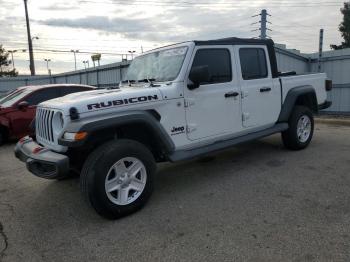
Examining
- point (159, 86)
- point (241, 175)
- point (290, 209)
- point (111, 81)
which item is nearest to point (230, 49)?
point (159, 86)

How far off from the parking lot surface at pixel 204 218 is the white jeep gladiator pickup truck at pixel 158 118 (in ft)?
1.42

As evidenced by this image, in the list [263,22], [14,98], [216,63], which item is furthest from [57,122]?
[263,22]

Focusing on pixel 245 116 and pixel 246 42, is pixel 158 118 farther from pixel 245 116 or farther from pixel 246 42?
pixel 246 42

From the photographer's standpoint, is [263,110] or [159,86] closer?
[159,86]

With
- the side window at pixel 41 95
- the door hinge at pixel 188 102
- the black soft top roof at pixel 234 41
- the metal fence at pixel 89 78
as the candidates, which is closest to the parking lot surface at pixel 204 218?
the door hinge at pixel 188 102

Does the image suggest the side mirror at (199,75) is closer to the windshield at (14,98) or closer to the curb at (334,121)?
the windshield at (14,98)

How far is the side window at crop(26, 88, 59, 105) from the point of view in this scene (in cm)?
858

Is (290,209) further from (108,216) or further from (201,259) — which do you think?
(108,216)

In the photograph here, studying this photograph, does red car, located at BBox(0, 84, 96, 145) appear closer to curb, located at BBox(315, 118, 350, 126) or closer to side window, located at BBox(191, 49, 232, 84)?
side window, located at BBox(191, 49, 232, 84)

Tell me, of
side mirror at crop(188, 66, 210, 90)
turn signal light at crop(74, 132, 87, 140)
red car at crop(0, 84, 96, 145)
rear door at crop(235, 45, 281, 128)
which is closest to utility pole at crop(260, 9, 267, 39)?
rear door at crop(235, 45, 281, 128)

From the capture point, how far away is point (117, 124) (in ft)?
12.0

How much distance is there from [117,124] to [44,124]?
1055 millimetres

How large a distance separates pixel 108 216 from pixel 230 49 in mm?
2990

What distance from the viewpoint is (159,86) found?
4.30 meters
